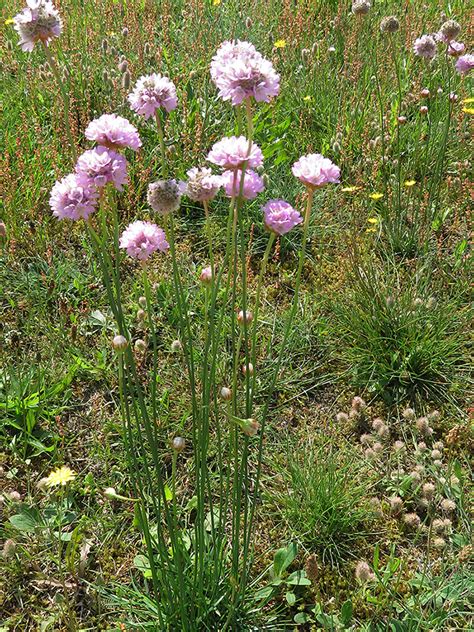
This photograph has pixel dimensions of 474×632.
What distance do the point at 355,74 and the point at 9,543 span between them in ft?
8.96

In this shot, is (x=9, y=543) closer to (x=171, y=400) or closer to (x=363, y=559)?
(x=171, y=400)

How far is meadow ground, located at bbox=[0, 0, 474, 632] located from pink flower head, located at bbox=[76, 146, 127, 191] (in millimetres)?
126

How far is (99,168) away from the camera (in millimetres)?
1125

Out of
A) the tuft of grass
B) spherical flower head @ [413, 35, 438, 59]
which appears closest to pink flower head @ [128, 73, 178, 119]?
the tuft of grass

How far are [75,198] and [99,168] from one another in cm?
8

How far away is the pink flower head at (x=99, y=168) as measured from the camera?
1124mm

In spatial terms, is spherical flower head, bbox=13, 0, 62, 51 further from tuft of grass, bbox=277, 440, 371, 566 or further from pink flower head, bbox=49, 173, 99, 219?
tuft of grass, bbox=277, 440, 371, 566

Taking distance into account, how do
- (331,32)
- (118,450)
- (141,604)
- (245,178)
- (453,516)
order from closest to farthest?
1. (245,178)
2. (141,604)
3. (453,516)
4. (118,450)
5. (331,32)

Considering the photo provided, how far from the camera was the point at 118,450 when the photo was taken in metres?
2.09

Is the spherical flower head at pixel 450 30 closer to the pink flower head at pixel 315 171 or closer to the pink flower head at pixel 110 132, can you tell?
the pink flower head at pixel 315 171

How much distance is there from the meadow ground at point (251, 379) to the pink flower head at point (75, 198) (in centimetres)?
8

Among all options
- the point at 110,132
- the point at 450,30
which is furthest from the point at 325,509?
the point at 450,30

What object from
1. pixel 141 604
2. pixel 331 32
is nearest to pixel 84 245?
pixel 141 604

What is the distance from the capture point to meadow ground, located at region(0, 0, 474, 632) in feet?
5.22
